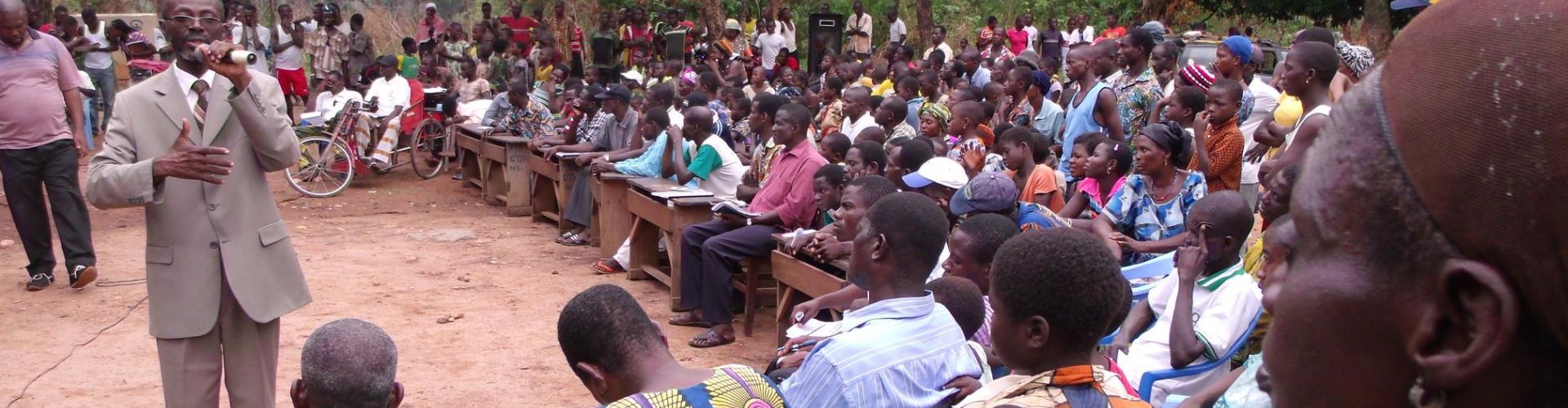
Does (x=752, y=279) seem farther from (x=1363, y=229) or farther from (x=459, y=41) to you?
(x=459, y=41)

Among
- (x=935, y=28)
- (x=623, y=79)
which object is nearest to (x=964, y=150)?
(x=623, y=79)

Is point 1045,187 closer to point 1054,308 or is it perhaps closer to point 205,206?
point 1054,308

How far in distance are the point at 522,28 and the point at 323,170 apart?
7085 mm

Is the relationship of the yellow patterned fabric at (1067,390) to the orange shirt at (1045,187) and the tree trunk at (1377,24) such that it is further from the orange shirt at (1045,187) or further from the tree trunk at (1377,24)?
the tree trunk at (1377,24)

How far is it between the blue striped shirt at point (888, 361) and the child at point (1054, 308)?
1.58 ft

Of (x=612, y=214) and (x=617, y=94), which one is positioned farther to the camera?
(x=617, y=94)

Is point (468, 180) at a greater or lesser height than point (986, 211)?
lesser

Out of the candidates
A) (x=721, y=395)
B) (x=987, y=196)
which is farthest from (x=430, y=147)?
(x=721, y=395)

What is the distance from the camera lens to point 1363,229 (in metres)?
0.82

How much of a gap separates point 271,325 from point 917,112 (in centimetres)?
650

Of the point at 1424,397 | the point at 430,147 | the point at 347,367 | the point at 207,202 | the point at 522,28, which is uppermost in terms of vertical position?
the point at 1424,397

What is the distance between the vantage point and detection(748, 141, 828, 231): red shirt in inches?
251

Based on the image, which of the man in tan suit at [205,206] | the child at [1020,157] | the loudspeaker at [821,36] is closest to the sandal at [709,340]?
the child at [1020,157]

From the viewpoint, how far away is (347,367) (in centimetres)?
260
